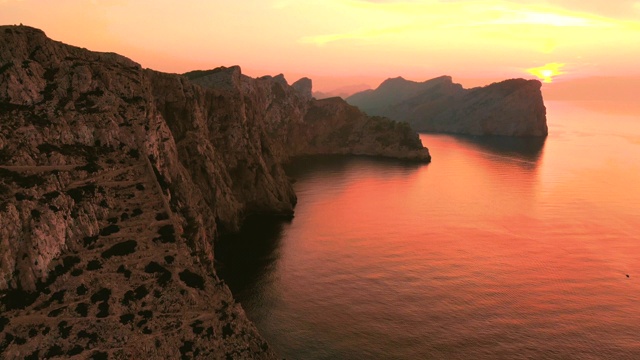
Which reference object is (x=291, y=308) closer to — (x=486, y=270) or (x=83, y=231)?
(x=83, y=231)

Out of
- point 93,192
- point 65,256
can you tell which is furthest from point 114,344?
point 93,192

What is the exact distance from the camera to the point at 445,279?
9312 cm

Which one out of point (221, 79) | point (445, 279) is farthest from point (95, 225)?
point (221, 79)

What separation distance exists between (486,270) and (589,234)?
47.7 metres

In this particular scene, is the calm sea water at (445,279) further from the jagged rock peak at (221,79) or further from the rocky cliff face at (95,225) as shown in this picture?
the jagged rock peak at (221,79)

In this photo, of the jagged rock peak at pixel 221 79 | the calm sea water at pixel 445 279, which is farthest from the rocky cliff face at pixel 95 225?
the jagged rock peak at pixel 221 79

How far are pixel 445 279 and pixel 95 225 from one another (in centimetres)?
7008

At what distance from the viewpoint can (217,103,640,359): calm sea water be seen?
227 feet

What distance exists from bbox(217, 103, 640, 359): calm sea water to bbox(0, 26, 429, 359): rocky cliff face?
17529 mm

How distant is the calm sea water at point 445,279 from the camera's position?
69.2 metres

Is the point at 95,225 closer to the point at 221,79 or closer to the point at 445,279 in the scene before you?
the point at 445,279

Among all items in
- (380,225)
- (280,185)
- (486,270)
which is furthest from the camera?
(280,185)

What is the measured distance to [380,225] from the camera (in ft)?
441

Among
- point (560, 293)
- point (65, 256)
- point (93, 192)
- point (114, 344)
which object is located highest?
point (93, 192)
